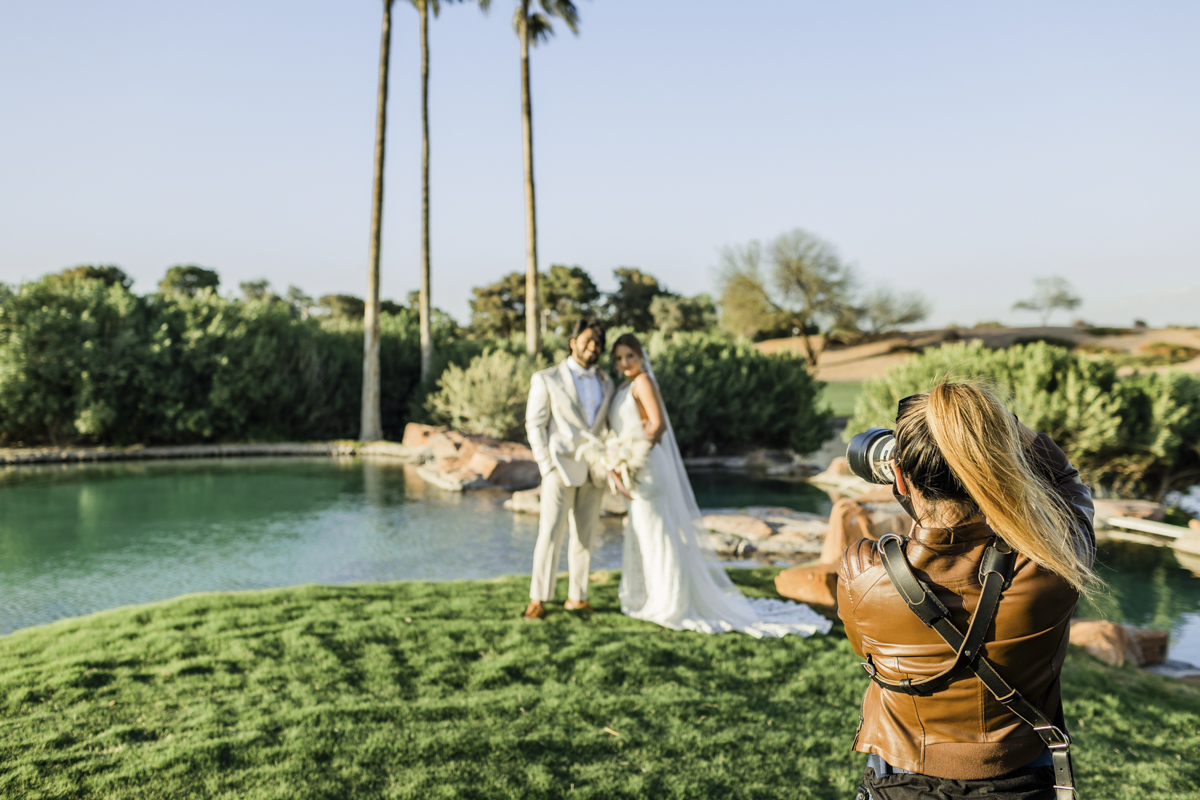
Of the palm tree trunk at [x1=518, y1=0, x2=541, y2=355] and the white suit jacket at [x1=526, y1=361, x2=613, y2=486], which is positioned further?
the palm tree trunk at [x1=518, y1=0, x2=541, y2=355]

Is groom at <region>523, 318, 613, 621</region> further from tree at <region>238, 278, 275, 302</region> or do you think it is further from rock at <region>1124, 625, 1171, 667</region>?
tree at <region>238, 278, 275, 302</region>

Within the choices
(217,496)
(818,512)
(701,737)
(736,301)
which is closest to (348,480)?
(217,496)

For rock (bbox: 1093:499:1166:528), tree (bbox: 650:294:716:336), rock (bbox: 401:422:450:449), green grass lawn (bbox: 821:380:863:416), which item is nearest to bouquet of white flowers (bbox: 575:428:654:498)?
rock (bbox: 1093:499:1166:528)

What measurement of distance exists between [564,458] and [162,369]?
Result: 46.5 ft

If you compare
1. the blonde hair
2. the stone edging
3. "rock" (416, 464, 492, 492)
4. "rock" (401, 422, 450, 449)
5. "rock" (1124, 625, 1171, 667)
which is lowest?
"rock" (1124, 625, 1171, 667)

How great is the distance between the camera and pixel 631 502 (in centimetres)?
491

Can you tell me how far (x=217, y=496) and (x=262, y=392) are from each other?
6207 millimetres

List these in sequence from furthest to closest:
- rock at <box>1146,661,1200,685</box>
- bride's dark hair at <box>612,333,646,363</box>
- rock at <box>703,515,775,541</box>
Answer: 1. rock at <box>703,515,775,541</box>
2. rock at <box>1146,661,1200,685</box>
3. bride's dark hair at <box>612,333,646,363</box>

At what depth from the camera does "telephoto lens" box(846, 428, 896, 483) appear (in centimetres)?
159

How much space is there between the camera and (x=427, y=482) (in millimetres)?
12617

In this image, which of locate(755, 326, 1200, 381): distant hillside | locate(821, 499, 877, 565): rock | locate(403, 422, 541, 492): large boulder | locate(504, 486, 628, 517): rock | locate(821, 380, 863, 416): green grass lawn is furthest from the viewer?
locate(755, 326, 1200, 381): distant hillside

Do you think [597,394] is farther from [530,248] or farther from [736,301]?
[736,301]

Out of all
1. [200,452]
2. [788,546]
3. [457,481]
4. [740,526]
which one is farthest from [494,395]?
[788,546]

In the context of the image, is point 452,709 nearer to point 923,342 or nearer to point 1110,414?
point 1110,414
